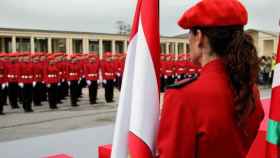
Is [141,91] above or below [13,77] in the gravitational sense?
above

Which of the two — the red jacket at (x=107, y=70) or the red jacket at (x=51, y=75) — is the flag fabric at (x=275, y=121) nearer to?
the red jacket at (x=51, y=75)

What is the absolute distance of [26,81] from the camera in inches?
432

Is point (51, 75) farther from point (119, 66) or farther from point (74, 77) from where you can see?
point (119, 66)

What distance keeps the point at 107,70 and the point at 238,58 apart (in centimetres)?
1160

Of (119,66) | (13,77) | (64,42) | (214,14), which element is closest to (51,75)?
(13,77)

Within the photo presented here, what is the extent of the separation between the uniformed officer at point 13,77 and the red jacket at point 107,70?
109 inches

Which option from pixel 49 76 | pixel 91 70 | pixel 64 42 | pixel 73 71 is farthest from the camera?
pixel 64 42

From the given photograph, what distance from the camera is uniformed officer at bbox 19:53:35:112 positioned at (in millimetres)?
10844

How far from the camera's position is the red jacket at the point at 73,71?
40.2ft

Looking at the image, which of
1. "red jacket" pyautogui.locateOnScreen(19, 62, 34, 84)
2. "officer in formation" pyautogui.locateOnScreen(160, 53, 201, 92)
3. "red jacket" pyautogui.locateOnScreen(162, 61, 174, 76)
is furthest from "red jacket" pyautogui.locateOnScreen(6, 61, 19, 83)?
Answer: "officer in formation" pyautogui.locateOnScreen(160, 53, 201, 92)

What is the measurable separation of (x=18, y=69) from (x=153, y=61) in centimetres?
1012

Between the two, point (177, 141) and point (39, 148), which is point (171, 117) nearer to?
point (177, 141)

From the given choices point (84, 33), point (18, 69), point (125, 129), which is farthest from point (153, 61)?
point (84, 33)

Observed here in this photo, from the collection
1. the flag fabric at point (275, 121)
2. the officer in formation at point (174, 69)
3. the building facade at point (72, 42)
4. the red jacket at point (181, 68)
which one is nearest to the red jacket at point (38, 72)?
the officer in formation at point (174, 69)
